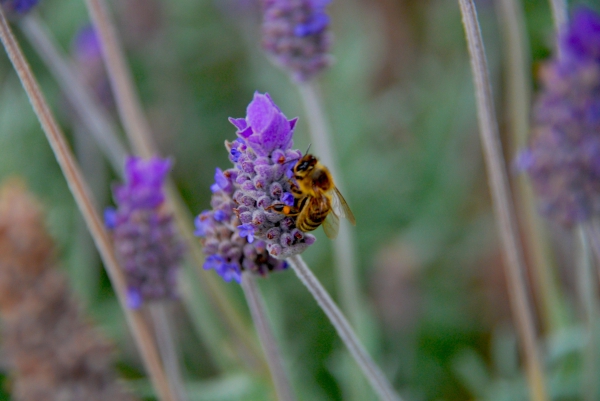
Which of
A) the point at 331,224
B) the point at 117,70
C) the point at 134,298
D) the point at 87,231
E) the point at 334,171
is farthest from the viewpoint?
the point at 87,231

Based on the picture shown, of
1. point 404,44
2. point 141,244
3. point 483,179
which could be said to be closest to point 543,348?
point 483,179

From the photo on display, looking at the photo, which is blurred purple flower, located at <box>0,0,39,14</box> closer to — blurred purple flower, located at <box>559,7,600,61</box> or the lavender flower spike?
the lavender flower spike

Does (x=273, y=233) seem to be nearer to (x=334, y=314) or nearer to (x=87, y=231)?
(x=334, y=314)

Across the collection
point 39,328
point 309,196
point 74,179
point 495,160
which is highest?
point 74,179

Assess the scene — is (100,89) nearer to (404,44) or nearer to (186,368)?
(186,368)

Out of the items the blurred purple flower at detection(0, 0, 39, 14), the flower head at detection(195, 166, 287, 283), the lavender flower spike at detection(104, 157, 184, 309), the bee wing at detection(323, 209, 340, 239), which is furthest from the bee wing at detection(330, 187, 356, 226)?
the blurred purple flower at detection(0, 0, 39, 14)

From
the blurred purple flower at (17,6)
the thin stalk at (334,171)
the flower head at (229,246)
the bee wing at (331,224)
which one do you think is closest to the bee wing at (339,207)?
the bee wing at (331,224)

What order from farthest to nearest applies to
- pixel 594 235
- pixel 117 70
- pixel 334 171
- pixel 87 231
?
pixel 87 231, pixel 334 171, pixel 117 70, pixel 594 235

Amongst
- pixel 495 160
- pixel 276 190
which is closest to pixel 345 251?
pixel 495 160
